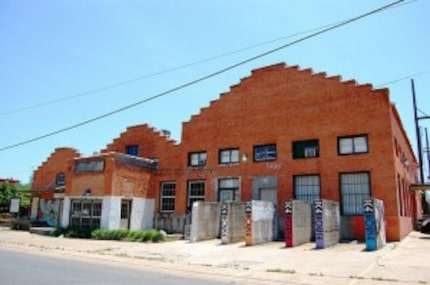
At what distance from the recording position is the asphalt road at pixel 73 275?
389 inches

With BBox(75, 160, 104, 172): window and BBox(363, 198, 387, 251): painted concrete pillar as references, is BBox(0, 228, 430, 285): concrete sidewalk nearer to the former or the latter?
BBox(363, 198, 387, 251): painted concrete pillar

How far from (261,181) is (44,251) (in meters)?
Answer: 13.2

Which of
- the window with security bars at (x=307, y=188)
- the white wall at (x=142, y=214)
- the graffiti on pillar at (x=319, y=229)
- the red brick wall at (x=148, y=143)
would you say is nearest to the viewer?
Result: the graffiti on pillar at (x=319, y=229)

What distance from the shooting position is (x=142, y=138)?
33.5m

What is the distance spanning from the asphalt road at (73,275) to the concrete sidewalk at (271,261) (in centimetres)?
112

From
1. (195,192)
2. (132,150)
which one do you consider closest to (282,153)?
(195,192)

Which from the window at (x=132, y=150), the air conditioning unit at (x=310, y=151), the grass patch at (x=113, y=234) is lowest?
the grass patch at (x=113, y=234)

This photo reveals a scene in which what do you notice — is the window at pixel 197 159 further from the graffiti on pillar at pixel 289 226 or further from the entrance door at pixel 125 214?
the graffiti on pillar at pixel 289 226

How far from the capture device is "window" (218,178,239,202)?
27375 millimetres

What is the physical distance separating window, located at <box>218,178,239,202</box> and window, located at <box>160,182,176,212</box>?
13.4ft

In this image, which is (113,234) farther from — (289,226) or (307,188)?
(307,188)

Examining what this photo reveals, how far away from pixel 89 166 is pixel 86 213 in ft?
10.6

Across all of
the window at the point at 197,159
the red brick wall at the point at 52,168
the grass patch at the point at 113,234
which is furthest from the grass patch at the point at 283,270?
the red brick wall at the point at 52,168

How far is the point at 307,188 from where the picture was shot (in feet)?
80.9
